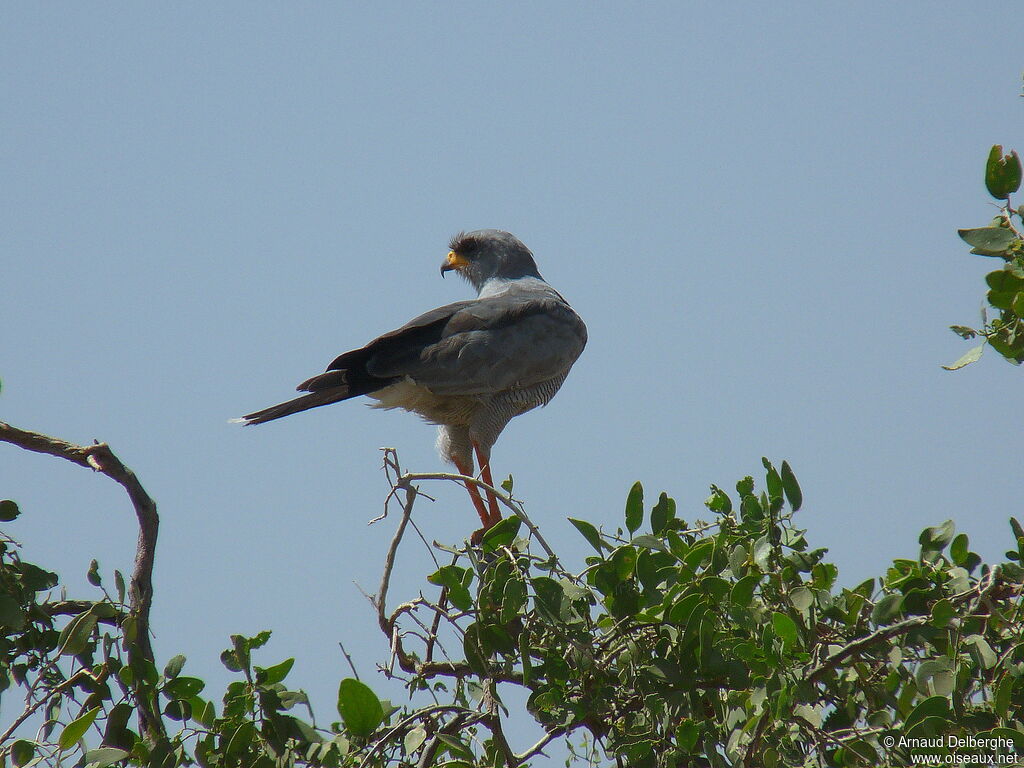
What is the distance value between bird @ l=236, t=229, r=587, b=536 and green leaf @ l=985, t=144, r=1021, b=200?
152 inches

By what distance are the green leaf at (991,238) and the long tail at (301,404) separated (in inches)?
167

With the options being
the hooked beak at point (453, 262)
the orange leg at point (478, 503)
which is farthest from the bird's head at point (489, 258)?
the orange leg at point (478, 503)

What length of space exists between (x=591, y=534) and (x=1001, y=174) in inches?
46.2

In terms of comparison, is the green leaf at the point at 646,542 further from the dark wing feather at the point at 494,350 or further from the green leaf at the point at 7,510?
the dark wing feather at the point at 494,350

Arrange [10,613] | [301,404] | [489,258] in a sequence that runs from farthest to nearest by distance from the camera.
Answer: [489,258] → [301,404] → [10,613]

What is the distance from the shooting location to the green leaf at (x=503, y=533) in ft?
7.82

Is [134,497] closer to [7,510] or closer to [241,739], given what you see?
[7,510]

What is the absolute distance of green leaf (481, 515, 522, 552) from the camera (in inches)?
93.9

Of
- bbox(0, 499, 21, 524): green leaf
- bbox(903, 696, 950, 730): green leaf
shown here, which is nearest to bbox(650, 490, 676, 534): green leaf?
bbox(903, 696, 950, 730): green leaf

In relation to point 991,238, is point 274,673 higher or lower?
lower

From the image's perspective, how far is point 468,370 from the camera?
6.07 metres

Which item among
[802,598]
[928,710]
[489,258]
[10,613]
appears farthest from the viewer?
[489,258]

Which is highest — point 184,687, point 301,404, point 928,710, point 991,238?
point 301,404

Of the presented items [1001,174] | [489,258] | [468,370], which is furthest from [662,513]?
[489,258]
